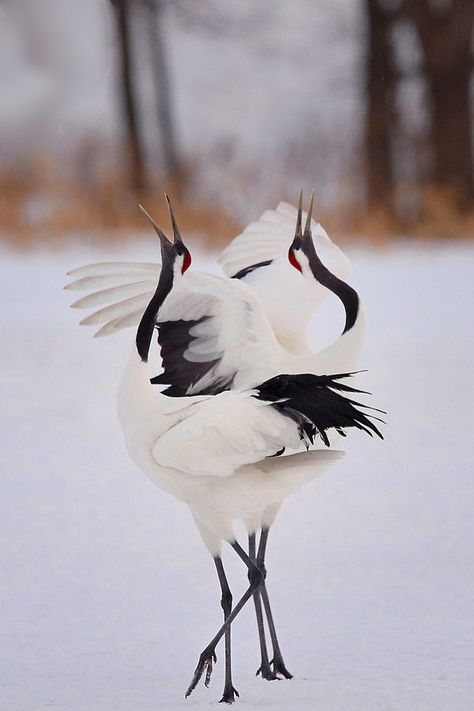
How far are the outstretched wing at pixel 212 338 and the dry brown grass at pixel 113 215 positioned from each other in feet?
21.4

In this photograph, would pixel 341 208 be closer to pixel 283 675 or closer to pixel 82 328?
pixel 82 328

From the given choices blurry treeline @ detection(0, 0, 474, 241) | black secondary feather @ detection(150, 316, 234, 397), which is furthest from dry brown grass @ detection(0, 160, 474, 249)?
black secondary feather @ detection(150, 316, 234, 397)

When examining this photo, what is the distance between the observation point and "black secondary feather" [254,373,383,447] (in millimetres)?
3100

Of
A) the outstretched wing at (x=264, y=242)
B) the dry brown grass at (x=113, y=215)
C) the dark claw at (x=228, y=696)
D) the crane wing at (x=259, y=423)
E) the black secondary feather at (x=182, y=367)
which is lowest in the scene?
the dark claw at (x=228, y=696)

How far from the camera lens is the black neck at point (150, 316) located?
3389 millimetres

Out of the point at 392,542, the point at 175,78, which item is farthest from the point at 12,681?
the point at 175,78

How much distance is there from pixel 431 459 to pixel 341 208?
4.56 meters

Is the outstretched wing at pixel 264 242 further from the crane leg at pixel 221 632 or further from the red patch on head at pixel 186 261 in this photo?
the crane leg at pixel 221 632

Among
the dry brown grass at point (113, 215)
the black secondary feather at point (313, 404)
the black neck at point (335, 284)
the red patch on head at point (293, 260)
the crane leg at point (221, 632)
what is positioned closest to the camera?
the black secondary feather at point (313, 404)

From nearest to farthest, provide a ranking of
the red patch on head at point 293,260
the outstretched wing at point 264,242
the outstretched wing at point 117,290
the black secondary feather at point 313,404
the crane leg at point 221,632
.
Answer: the black secondary feather at point 313,404, the crane leg at point 221,632, the red patch on head at point 293,260, the outstretched wing at point 117,290, the outstretched wing at point 264,242

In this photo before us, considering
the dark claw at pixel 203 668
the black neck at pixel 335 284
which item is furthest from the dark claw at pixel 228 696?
the black neck at pixel 335 284

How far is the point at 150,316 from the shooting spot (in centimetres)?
343

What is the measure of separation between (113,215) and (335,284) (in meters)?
7.19

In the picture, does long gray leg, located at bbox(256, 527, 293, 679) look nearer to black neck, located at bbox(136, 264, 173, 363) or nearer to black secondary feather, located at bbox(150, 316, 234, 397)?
black secondary feather, located at bbox(150, 316, 234, 397)
